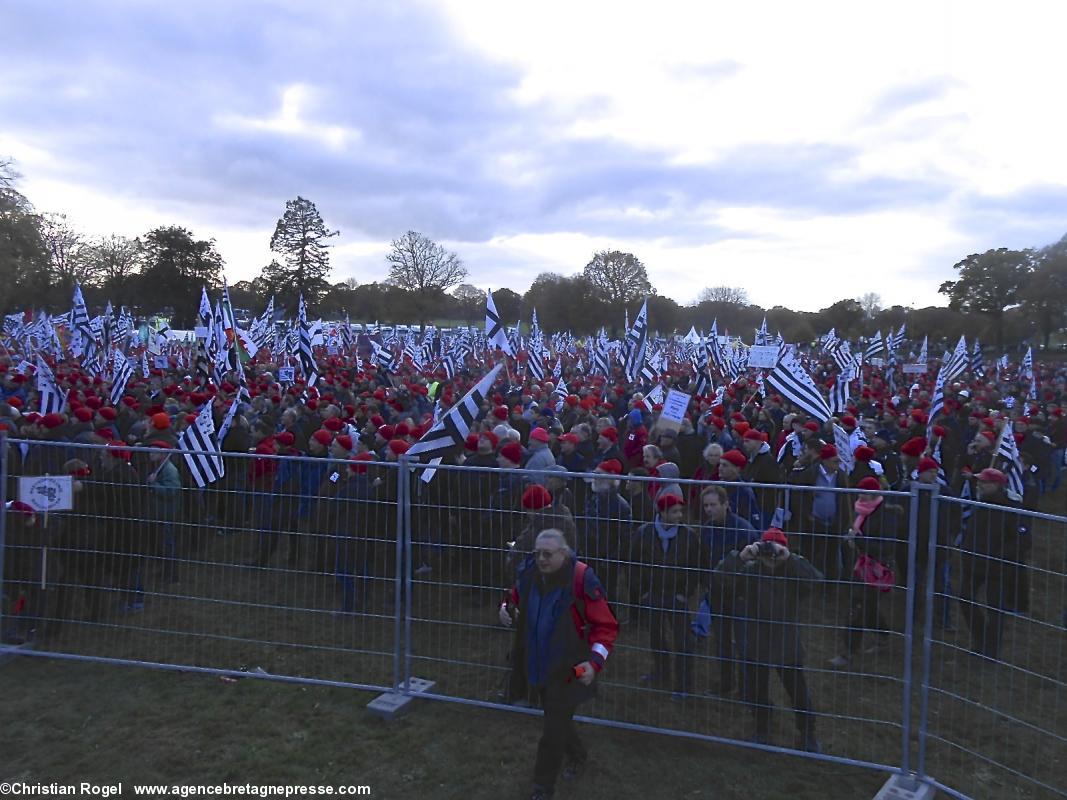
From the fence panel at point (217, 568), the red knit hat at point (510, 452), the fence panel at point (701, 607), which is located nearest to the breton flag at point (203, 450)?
the fence panel at point (217, 568)

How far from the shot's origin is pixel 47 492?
21.4 ft

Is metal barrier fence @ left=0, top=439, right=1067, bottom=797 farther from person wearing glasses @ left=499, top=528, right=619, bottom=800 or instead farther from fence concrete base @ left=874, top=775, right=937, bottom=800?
person wearing glasses @ left=499, top=528, right=619, bottom=800

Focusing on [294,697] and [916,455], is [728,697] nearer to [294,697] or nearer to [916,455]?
[294,697]

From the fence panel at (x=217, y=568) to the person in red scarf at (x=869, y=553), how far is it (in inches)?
135

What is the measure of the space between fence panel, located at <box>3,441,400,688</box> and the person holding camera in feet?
8.68

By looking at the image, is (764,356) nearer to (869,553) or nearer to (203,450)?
(203,450)

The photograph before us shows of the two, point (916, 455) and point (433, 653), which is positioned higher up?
point (916, 455)

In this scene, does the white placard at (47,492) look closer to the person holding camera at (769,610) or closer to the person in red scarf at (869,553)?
the person holding camera at (769,610)

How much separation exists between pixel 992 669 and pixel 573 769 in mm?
3113

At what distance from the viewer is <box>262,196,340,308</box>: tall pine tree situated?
7881 cm

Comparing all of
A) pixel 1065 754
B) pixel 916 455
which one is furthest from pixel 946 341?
pixel 1065 754

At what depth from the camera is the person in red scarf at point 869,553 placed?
5.54 meters

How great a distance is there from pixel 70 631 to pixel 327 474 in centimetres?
297

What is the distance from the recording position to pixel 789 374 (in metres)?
12.1
